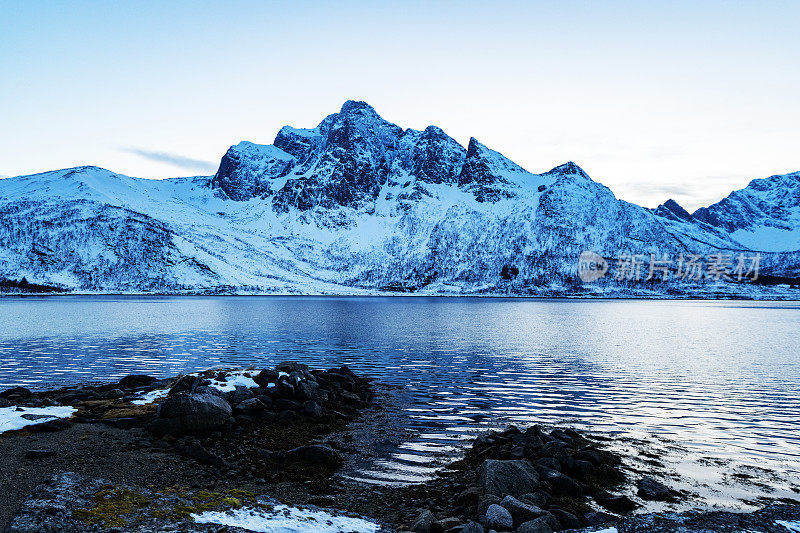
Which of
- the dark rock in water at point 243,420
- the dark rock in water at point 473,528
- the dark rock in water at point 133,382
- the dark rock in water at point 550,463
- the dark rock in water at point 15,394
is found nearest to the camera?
the dark rock in water at point 473,528

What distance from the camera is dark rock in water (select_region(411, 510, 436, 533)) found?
12617 millimetres

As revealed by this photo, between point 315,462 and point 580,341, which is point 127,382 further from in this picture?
point 580,341

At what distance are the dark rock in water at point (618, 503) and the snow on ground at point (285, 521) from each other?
719 cm

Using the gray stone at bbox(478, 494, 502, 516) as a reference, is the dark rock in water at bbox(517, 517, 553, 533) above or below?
above

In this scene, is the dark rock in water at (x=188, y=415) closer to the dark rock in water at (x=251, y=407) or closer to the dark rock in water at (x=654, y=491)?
the dark rock in water at (x=251, y=407)

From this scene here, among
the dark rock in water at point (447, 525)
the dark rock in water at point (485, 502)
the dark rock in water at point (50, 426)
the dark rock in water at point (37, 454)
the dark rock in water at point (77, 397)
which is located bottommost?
the dark rock in water at point (77, 397)

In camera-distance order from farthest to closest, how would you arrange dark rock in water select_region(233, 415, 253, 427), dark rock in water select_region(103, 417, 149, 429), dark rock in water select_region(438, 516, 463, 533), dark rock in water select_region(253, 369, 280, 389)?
dark rock in water select_region(253, 369, 280, 389), dark rock in water select_region(233, 415, 253, 427), dark rock in water select_region(103, 417, 149, 429), dark rock in water select_region(438, 516, 463, 533)

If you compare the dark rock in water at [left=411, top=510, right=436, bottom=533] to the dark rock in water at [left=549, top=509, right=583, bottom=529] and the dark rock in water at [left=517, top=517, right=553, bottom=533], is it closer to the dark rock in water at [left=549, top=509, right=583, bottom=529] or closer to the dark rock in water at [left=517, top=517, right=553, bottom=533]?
the dark rock in water at [left=517, top=517, right=553, bottom=533]

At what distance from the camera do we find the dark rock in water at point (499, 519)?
40.7 feet

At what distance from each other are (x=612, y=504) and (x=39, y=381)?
3856cm

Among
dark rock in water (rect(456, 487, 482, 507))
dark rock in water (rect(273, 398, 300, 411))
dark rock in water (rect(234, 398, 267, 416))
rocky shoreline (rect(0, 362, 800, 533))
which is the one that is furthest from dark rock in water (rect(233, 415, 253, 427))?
dark rock in water (rect(456, 487, 482, 507))

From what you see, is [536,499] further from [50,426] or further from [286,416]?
[50,426]

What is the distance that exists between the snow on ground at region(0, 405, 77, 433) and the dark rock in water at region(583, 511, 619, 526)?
69.0ft

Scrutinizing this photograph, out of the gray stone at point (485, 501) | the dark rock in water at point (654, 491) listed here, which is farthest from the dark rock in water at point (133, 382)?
the dark rock in water at point (654, 491)
